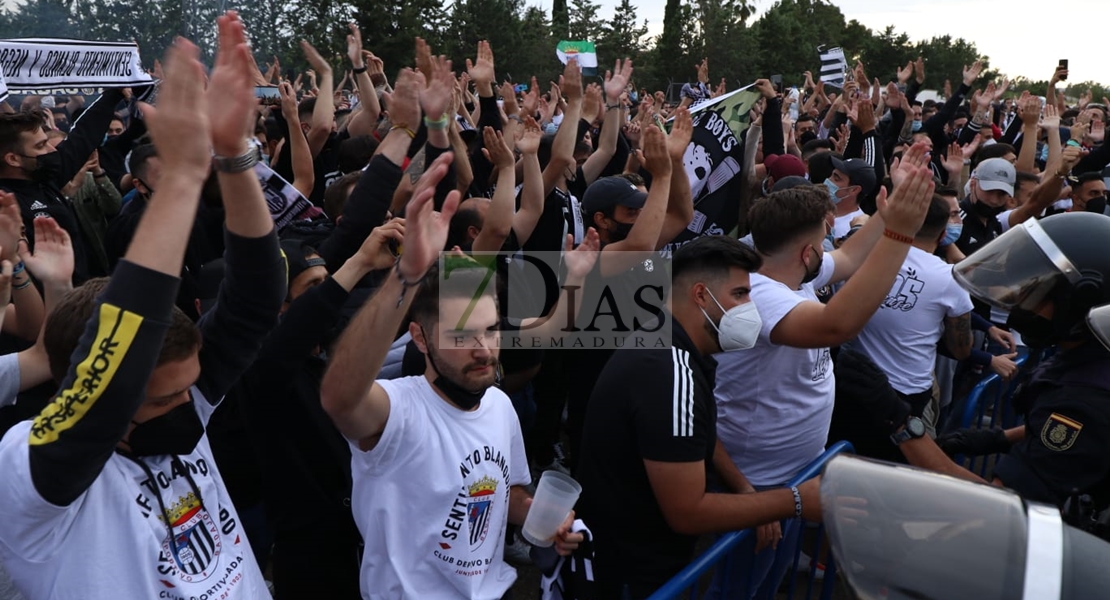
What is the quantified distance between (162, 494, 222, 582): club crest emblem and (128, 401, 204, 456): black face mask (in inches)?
5.2

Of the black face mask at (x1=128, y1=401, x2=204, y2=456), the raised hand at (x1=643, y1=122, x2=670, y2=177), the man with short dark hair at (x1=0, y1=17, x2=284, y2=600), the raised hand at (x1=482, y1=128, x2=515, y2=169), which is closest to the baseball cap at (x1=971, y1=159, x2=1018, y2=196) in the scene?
the raised hand at (x1=643, y1=122, x2=670, y2=177)

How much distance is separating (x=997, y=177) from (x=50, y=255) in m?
7.14

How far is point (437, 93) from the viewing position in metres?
4.64

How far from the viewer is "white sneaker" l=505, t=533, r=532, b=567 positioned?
3855mm

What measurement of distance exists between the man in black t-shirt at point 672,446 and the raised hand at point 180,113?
172 cm

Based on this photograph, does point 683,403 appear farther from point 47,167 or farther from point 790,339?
point 47,167

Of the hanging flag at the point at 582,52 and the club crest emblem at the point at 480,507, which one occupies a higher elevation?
the hanging flag at the point at 582,52

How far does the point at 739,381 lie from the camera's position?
12.1 feet

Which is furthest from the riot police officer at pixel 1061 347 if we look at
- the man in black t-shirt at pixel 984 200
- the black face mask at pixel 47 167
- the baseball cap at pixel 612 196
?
the black face mask at pixel 47 167

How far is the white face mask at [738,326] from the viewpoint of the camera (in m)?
3.21

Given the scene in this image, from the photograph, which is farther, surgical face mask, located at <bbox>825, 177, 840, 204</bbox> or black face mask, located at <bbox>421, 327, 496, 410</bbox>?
surgical face mask, located at <bbox>825, 177, 840, 204</bbox>

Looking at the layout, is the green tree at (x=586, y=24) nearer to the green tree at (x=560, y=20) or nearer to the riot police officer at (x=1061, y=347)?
the green tree at (x=560, y=20)

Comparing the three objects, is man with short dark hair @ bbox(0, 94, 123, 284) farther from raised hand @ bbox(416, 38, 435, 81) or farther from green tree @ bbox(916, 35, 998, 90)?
green tree @ bbox(916, 35, 998, 90)

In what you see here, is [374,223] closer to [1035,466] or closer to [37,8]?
[1035,466]
